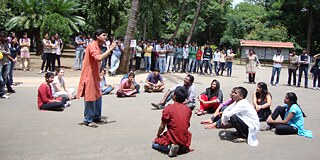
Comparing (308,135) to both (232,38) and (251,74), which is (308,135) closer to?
(251,74)

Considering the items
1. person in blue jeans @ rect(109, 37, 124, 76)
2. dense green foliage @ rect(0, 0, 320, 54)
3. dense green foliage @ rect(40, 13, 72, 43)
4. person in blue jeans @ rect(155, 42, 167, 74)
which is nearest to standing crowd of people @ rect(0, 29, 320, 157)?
person in blue jeans @ rect(109, 37, 124, 76)

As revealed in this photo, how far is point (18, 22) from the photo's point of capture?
25.0 meters

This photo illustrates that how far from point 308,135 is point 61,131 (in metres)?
5.10

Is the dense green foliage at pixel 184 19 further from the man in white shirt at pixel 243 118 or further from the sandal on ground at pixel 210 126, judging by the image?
the man in white shirt at pixel 243 118

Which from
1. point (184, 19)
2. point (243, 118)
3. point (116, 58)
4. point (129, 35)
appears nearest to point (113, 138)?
point (243, 118)

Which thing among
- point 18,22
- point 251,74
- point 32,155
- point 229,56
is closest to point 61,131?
point 32,155

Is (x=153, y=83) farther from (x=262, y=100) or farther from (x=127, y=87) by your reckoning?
(x=262, y=100)

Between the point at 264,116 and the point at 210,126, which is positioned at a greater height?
the point at 264,116

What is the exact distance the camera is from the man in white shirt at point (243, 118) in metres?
6.21

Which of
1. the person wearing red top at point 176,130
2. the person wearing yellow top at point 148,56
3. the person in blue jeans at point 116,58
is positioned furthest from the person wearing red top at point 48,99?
the person wearing yellow top at point 148,56

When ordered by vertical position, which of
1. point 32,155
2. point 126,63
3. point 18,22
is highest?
point 18,22

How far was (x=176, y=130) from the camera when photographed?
17.3 ft

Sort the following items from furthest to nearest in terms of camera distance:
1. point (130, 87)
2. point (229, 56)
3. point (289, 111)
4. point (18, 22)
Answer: point (18, 22)
point (229, 56)
point (130, 87)
point (289, 111)

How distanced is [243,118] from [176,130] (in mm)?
1703
